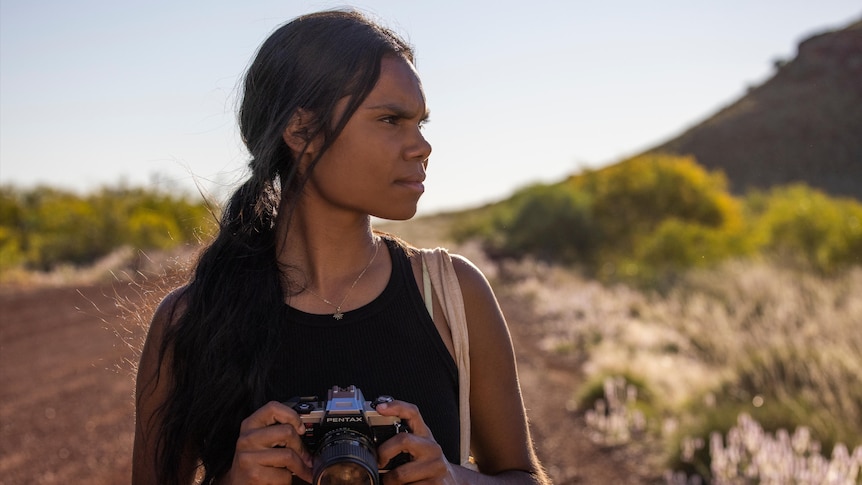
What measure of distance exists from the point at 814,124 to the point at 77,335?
5766 centimetres

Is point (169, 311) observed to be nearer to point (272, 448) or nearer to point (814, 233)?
point (272, 448)

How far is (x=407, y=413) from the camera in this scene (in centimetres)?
179

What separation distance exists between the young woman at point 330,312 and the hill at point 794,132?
146ft

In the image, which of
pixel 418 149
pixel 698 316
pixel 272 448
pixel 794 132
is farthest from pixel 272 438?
pixel 794 132

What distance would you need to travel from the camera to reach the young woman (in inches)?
82.0

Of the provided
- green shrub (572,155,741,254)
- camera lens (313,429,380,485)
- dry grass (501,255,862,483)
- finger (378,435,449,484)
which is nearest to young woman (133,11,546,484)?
finger (378,435,449,484)

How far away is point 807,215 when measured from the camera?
20.1 m

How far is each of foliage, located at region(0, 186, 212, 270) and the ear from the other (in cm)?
2244

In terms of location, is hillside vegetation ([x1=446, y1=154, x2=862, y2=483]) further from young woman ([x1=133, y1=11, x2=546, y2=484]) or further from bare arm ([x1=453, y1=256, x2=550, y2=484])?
young woman ([x1=133, y1=11, x2=546, y2=484])

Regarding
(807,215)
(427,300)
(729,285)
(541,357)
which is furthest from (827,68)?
(427,300)

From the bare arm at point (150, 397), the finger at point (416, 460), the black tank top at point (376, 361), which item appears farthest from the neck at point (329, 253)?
the finger at point (416, 460)

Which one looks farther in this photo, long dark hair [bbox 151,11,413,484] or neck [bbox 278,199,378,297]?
neck [bbox 278,199,378,297]

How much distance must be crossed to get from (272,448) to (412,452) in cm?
30

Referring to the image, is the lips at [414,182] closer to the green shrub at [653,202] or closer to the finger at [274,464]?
the finger at [274,464]
